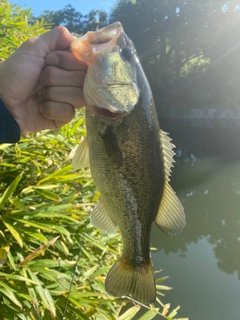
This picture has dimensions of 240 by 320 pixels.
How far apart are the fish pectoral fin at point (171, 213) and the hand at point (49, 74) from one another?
499 mm

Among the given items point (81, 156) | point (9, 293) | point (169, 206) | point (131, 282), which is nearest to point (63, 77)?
point (81, 156)

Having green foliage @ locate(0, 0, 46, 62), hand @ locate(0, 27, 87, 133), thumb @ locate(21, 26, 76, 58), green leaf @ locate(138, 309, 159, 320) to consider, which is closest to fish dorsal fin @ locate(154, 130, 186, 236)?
hand @ locate(0, 27, 87, 133)

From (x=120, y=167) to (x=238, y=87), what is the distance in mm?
26126

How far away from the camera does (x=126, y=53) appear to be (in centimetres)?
129

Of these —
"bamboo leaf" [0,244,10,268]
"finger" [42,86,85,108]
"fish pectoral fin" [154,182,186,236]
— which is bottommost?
"bamboo leaf" [0,244,10,268]

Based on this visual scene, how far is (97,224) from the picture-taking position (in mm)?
1366

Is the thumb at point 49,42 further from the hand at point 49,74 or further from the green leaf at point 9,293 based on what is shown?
the green leaf at point 9,293

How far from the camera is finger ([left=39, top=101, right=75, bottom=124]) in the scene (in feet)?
4.66

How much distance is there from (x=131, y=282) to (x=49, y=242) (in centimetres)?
85

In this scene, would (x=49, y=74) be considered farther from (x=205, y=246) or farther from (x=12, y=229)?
(x=205, y=246)

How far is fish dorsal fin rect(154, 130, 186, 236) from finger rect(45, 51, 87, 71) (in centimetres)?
41

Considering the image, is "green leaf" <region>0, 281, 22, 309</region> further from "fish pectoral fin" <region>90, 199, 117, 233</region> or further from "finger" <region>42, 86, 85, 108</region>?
"finger" <region>42, 86, 85, 108</region>

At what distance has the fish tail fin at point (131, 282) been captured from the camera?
4.26ft

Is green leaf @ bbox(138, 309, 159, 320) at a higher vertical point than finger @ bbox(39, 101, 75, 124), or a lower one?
lower
